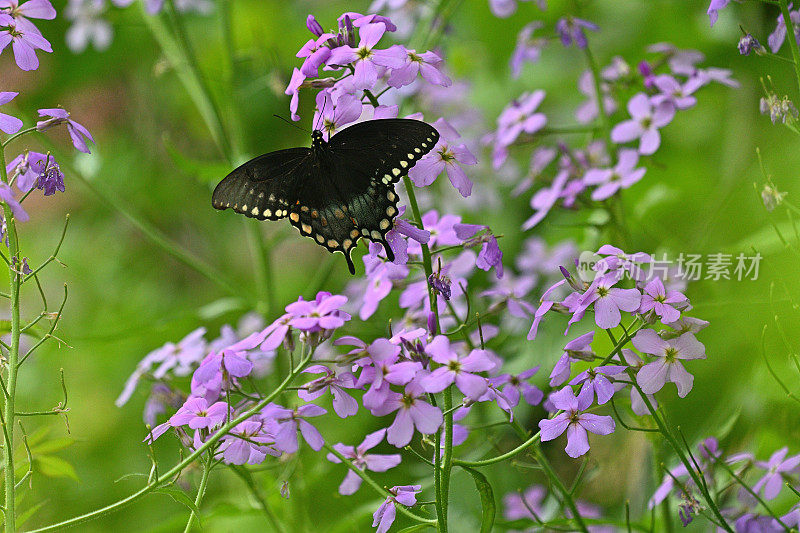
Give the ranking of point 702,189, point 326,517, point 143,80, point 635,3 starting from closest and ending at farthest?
point 326,517 < point 702,189 < point 635,3 < point 143,80

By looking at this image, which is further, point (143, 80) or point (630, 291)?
point (143, 80)

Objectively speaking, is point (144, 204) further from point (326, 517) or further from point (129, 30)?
point (326, 517)

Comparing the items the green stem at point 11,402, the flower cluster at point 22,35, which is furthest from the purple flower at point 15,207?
the flower cluster at point 22,35

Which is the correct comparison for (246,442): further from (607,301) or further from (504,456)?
(607,301)

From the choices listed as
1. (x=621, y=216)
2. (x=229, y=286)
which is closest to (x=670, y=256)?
(x=621, y=216)

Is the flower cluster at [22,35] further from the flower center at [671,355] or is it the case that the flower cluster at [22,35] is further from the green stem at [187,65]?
the flower center at [671,355]

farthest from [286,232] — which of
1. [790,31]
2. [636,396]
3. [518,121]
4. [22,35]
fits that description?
[790,31]

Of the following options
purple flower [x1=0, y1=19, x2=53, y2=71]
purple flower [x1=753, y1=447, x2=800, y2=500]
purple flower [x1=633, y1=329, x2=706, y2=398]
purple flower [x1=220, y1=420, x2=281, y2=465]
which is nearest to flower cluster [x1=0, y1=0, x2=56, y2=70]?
purple flower [x1=0, y1=19, x2=53, y2=71]

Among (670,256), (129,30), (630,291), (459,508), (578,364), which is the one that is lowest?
(459,508)
